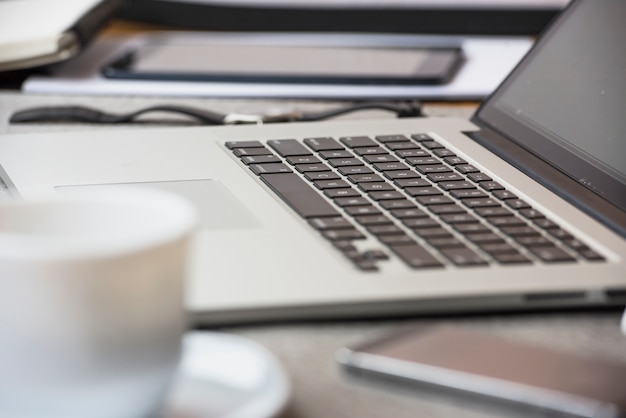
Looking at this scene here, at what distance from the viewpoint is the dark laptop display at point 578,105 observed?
637 mm

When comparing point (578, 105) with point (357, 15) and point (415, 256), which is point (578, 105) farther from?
point (357, 15)

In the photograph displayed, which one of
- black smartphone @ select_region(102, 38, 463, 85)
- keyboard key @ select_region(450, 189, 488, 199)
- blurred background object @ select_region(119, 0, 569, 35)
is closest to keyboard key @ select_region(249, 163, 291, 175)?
keyboard key @ select_region(450, 189, 488, 199)

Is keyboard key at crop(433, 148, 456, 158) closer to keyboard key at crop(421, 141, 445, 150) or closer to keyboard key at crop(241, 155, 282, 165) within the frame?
keyboard key at crop(421, 141, 445, 150)

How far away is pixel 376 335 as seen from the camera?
0.45 meters

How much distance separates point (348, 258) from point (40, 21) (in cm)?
65

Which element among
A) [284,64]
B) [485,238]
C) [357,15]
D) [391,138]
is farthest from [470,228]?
[357,15]

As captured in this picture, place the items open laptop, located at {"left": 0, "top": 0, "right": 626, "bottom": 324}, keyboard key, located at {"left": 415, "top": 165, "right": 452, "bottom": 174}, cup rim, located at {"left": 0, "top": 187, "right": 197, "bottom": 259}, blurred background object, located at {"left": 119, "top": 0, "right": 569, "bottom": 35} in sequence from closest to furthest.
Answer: cup rim, located at {"left": 0, "top": 187, "right": 197, "bottom": 259} → open laptop, located at {"left": 0, "top": 0, "right": 626, "bottom": 324} → keyboard key, located at {"left": 415, "top": 165, "right": 452, "bottom": 174} → blurred background object, located at {"left": 119, "top": 0, "right": 569, "bottom": 35}

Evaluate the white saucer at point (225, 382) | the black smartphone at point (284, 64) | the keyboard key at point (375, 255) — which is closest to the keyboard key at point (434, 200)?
the keyboard key at point (375, 255)

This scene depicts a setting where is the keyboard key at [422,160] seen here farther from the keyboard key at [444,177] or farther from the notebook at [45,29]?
the notebook at [45,29]

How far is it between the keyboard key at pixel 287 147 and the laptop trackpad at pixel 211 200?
0.26 ft

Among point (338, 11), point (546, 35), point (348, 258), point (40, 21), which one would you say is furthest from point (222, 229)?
point (338, 11)

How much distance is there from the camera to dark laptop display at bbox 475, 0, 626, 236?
2.09ft

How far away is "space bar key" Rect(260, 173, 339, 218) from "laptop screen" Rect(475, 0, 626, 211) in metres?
0.17

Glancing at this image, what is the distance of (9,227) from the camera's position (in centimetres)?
34
